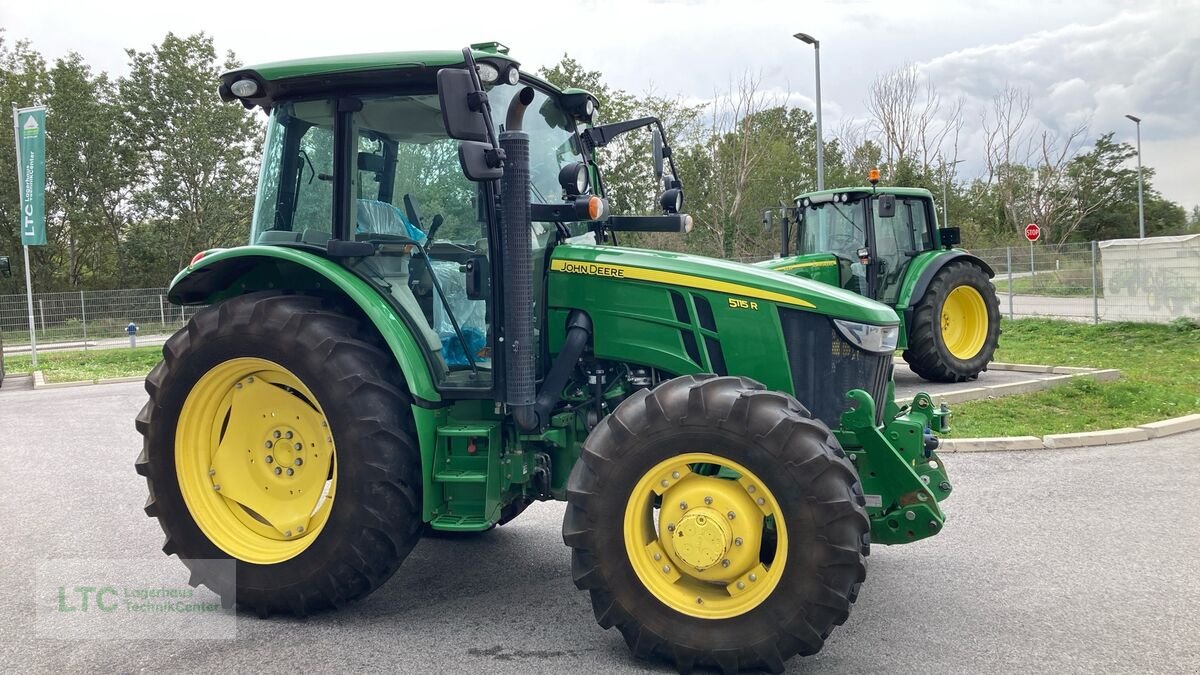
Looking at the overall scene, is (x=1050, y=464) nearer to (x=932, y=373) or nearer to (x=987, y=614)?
(x=987, y=614)

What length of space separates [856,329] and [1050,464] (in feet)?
13.2

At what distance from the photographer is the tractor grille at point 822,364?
3.94 m

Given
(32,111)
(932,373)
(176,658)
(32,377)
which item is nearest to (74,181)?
(32,111)

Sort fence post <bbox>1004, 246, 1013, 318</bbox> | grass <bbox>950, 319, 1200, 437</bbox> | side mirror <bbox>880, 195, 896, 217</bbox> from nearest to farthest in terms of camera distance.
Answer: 1. grass <bbox>950, 319, 1200, 437</bbox>
2. side mirror <bbox>880, 195, 896, 217</bbox>
3. fence post <bbox>1004, 246, 1013, 318</bbox>

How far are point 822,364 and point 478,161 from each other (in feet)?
5.83

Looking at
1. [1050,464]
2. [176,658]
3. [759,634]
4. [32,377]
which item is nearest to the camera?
[759,634]

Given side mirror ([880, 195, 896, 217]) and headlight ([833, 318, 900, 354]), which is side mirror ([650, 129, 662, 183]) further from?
side mirror ([880, 195, 896, 217])

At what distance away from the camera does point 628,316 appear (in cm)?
405

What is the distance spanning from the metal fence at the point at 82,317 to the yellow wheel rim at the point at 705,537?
24.9m

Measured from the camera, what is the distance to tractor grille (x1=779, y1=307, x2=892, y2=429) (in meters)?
3.94

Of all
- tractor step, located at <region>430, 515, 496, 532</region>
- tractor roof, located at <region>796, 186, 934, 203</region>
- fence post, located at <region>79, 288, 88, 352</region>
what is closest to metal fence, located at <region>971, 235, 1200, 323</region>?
tractor roof, located at <region>796, 186, 934, 203</region>

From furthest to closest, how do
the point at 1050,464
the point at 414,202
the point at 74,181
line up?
1. the point at 74,181
2. the point at 1050,464
3. the point at 414,202

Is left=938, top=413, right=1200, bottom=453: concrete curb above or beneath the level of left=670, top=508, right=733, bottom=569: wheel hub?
beneath

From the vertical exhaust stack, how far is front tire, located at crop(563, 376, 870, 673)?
0.47 m
